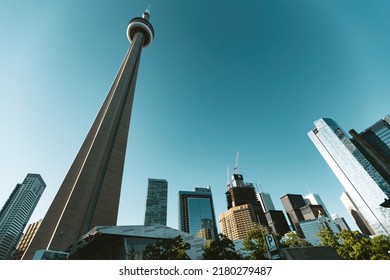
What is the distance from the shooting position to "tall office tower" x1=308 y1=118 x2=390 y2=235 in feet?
435

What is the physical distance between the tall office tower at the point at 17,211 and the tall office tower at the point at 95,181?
472 feet

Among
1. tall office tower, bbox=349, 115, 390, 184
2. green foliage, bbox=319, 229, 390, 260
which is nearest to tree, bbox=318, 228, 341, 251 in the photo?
green foliage, bbox=319, 229, 390, 260

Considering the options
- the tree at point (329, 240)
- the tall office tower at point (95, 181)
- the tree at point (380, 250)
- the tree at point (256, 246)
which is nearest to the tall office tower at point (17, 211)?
the tall office tower at point (95, 181)

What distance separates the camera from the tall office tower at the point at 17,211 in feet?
485

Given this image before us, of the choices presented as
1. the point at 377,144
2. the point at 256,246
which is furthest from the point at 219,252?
the point at 377,144

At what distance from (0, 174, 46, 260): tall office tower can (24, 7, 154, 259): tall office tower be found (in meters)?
144

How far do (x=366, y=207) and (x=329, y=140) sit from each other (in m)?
54.8

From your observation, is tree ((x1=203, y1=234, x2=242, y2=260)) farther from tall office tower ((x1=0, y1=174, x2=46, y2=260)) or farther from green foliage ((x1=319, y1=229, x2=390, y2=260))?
tall office tower ((x1=0, y1=174, x2=46, y2=260))

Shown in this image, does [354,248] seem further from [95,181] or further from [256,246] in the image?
[95,181]

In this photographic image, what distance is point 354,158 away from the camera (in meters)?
145

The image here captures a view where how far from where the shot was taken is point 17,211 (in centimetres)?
16250

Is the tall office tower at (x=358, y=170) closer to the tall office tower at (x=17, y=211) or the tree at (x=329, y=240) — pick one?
the tree at (x=329, y=240)
